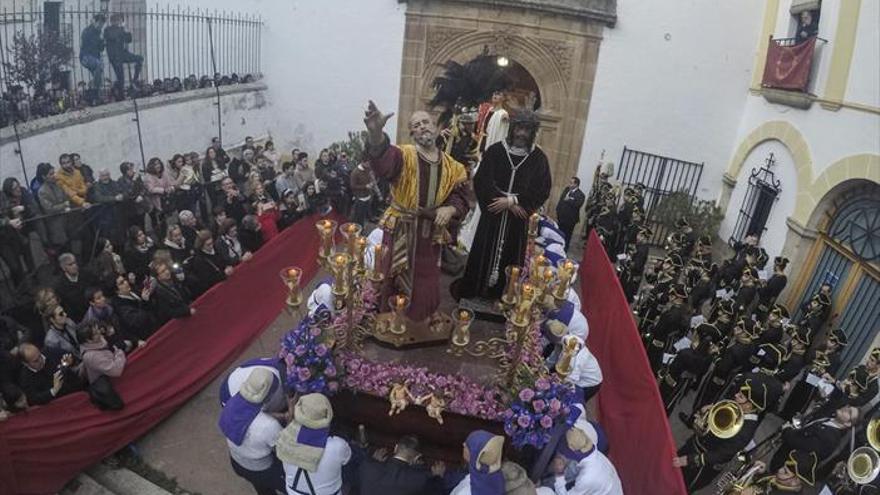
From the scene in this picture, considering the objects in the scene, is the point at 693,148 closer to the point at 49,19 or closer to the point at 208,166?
the point at 208,166

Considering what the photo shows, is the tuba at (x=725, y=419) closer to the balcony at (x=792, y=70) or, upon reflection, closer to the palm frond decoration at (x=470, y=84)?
the palm frond decoration at (x=470, y=84)

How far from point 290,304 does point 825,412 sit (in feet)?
19.8

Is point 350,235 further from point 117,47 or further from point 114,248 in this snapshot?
point 117,47

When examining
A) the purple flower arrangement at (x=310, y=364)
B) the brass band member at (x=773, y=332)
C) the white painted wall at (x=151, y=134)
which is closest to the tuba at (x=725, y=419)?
the brass band member at (x=773, y=332)

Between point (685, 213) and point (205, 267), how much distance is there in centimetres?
1040

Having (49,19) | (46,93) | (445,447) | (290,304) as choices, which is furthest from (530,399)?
(49,19)

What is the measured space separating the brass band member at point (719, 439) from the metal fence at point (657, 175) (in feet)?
26.1

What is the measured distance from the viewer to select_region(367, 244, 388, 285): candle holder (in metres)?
4.85

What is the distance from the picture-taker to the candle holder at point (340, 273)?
445cm

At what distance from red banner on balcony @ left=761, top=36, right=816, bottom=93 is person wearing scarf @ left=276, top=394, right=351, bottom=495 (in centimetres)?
1031

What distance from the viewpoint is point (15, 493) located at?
477 centimetres

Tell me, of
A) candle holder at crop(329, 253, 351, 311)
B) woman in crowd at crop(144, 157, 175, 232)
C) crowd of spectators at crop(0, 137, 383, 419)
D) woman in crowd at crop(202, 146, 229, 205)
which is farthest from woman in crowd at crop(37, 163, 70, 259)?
candle holder at crop(329, 253, 351, 311)

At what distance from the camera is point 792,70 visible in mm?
10391

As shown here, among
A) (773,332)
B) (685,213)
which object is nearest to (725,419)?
(773,332)
